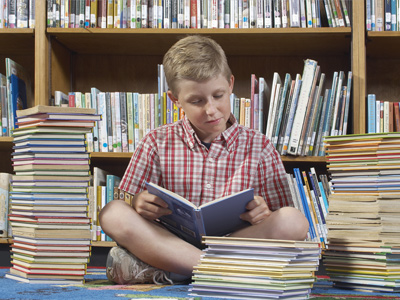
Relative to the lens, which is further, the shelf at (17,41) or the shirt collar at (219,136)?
the shelf at (17,41)

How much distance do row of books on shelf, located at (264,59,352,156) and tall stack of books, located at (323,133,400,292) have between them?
620 mm

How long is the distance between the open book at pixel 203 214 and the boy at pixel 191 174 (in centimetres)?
3

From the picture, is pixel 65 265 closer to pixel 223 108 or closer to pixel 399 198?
pixel 223 108

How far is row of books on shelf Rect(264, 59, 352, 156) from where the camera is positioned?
1.99 m

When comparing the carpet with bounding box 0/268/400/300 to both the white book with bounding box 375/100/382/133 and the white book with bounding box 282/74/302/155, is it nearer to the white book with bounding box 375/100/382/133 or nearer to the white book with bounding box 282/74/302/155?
the white book with bounding box 282/74/302/155

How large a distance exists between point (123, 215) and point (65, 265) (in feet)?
0.60

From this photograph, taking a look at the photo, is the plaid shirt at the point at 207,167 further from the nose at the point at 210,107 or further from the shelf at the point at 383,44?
the shelf at the point at 383,44

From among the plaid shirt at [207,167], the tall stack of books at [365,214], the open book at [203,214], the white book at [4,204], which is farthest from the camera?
the white book at [4,204]

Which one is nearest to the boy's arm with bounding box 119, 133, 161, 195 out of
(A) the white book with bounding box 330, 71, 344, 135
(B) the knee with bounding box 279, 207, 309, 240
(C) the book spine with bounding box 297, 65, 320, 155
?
(B) the knee with bounding box 279, 207, 309, 240

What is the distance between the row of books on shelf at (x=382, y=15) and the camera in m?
2.00

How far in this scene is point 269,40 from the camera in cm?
213

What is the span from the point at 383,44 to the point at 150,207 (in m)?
1.23

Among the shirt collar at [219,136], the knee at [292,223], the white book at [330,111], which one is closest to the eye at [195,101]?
the shirt collar at [219,136]

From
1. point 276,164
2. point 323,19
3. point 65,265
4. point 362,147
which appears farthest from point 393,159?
point 323,19
